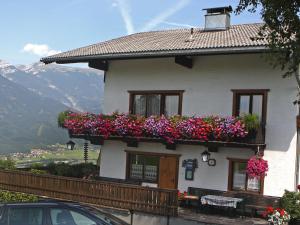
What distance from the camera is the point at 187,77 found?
2192 cm

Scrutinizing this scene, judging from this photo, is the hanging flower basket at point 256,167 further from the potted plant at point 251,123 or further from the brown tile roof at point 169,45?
the brown tile roof at point 169,45

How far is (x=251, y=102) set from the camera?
20328mm

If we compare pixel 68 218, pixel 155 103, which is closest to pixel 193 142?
pixel 155 103

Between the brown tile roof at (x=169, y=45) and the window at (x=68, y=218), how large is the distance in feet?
35.9

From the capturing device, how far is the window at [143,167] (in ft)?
74.8

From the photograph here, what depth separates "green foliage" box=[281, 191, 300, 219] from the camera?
18.0 metres

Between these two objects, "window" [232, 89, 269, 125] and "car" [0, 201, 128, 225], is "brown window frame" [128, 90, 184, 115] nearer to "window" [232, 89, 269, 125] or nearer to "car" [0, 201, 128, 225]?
"window" [232, 89, 269, 125]

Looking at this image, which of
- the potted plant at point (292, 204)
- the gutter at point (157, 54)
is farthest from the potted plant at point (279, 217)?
the gutter at point (157, 54)

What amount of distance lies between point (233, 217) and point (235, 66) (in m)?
6.07

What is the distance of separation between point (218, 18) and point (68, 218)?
1641 centimetres

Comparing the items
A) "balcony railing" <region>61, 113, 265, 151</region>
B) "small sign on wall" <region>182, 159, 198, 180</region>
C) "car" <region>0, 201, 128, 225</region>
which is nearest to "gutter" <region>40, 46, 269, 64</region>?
"balcony railing" <region>61, 113, 265, 151</region>

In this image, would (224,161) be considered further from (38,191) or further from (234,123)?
(38,191)

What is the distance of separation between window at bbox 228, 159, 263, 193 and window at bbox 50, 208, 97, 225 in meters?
11.0

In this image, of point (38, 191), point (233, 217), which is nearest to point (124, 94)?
point (38, 191)
